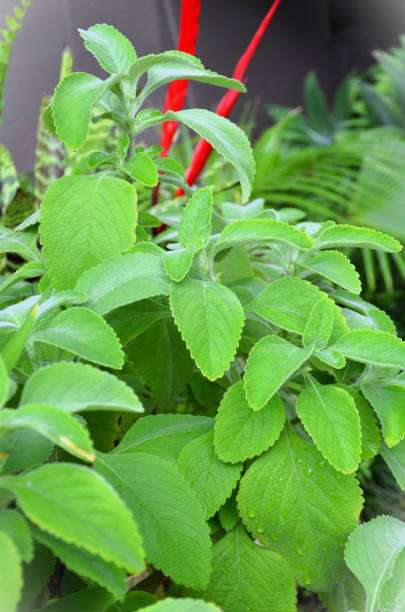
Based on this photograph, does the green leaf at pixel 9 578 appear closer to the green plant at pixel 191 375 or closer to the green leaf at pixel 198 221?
the green plant at pixel 191 375

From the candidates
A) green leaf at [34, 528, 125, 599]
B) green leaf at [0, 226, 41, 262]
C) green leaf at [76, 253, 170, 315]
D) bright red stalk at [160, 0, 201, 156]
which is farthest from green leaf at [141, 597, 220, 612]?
bright red stalk at [160, 0, 201, 156]

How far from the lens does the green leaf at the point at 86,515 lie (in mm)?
187

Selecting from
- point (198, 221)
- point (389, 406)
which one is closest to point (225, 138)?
point (198, 221)

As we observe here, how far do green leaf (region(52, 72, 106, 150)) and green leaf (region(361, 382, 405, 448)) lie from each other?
0.17 m

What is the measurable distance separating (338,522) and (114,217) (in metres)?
0.16

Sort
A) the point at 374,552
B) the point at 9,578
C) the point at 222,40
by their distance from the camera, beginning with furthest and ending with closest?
the point at 222,40
the point at 374,552
the point at 9,578

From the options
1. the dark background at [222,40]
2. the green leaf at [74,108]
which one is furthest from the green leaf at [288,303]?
the dark background at [222,40]

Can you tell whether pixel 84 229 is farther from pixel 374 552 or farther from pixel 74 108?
pixel 374 552

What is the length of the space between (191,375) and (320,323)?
0.30ft

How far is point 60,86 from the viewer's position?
32 cm

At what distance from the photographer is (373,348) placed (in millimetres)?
305

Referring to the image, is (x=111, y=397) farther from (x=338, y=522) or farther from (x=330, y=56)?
(x=330, y=56)

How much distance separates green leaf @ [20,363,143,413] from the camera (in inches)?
8.4

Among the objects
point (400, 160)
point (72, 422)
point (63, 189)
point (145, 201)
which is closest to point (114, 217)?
point (63, 189)
